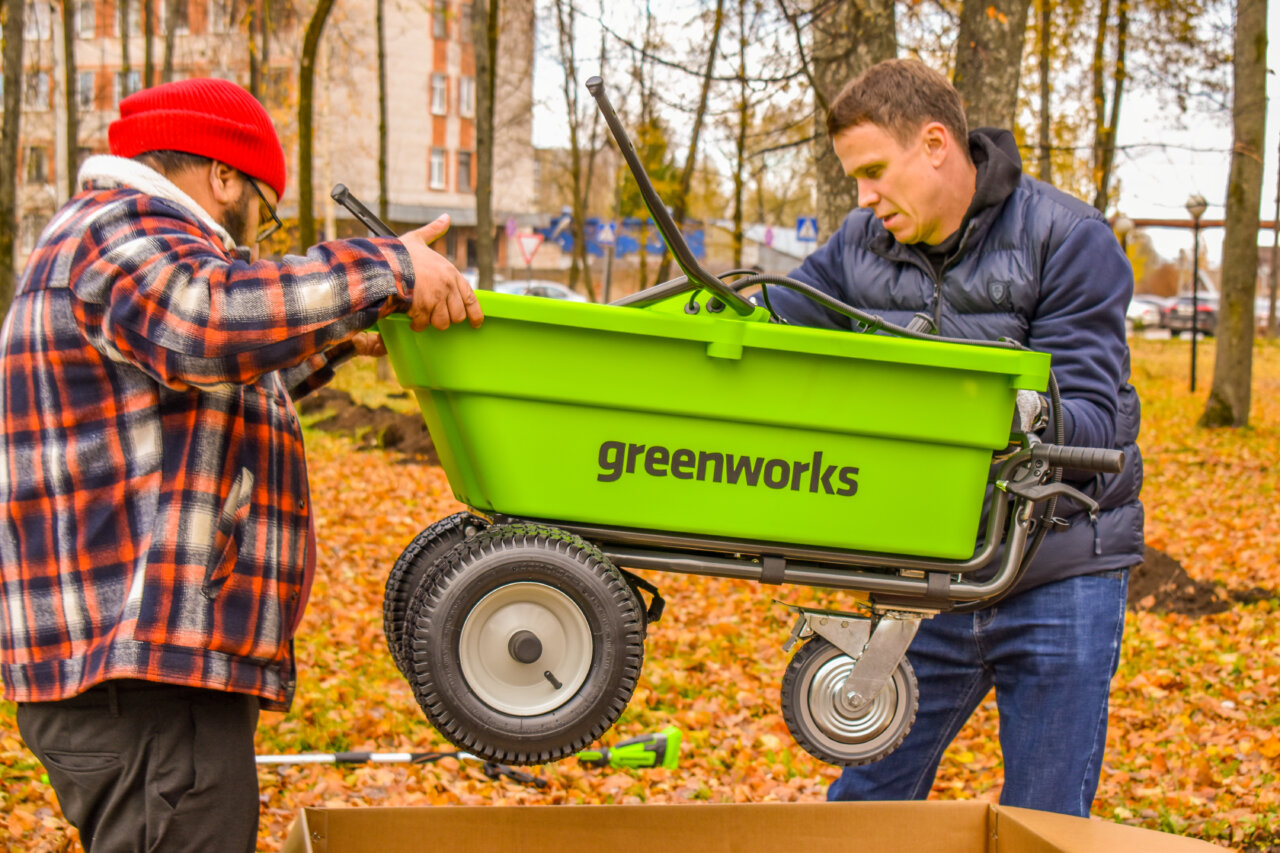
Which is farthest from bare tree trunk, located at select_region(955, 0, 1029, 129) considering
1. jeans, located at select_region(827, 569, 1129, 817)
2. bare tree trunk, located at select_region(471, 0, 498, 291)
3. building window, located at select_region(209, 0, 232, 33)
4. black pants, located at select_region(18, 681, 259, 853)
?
building window, located at select_region(209, 0, 232, 33)

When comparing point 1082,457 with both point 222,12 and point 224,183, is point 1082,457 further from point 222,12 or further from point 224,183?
point 222,12

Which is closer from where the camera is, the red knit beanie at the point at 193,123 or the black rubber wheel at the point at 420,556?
the black rubber wheel at the point at 420,556

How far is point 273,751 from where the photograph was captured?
13.9 ft

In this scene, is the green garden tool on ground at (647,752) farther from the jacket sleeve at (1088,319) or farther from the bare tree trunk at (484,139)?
the bare tree trunk at (484,139)

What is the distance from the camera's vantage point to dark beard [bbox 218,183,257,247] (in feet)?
6.54

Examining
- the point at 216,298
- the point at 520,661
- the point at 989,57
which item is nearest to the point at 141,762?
the point at 520,661

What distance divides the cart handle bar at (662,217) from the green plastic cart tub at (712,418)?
45mm

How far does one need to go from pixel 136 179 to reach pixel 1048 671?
1.87 metres

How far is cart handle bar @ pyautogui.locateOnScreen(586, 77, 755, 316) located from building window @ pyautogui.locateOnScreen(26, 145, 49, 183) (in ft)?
111

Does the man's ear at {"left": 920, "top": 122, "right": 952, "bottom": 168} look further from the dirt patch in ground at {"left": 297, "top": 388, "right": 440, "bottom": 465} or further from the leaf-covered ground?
the dirt patch in ground at {"left": 297, "top": 388, "right": 440, "bottom": 465}

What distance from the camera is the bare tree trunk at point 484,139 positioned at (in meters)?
10.2

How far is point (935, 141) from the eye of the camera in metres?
2.12

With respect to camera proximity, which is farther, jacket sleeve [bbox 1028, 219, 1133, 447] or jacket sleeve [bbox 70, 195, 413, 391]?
jacket sleeve [bbox 1028, 219, 1133, 447]

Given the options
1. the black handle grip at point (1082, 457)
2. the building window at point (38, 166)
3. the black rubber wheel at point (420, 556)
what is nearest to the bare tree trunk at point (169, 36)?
the building window at point (38, 166)
